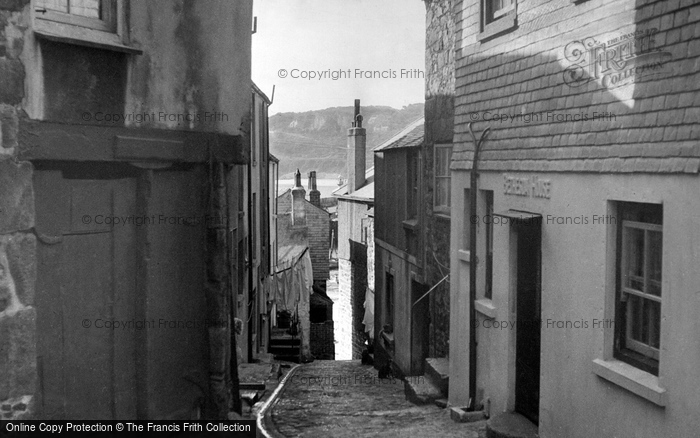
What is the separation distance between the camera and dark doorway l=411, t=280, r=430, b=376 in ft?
49.8

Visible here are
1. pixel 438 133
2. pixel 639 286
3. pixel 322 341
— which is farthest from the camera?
pixel 322 341

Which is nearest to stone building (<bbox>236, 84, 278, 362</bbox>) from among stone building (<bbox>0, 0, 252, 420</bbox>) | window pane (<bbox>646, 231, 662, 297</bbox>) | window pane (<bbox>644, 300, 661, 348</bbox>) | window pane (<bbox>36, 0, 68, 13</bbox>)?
stone building (<bbox>0, 0, 252, 420</bbox>)

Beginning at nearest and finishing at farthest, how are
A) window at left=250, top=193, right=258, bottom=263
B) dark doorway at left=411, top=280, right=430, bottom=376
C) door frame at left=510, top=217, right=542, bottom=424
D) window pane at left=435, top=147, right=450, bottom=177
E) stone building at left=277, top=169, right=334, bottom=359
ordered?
door frame at left=510, top=217, right=542, bottom=424, window pane at left=435, top=147, right=450, bottom=177, dark doorway at left=411, top=280, right=430, bottom=376, window at left=250, top=193, right=258, bottom=263, stone building at left=277, top=169, right=334, bottom=359

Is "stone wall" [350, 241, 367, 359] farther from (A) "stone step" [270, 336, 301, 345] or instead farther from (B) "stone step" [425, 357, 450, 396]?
(B) "stone step" [425, 357, 450, 396]

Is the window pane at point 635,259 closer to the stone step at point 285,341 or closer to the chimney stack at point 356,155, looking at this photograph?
the stone step at point 285,341

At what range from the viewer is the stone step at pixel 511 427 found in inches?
317

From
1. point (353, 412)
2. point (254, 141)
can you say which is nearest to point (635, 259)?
point (353, 412)

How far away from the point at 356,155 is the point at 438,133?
16.4m

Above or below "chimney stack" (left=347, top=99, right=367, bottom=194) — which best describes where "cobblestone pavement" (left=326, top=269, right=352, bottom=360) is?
Result: below

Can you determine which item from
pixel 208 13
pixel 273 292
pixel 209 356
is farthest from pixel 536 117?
pixel 273 292

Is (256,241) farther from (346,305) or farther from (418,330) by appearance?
(346,305)

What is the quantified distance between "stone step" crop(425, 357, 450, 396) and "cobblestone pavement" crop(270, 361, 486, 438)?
1.36 ft

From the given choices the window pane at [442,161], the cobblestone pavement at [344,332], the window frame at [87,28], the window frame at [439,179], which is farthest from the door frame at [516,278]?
the cobblestone pavement at [344,332]

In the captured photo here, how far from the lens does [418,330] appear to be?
15305 mm
